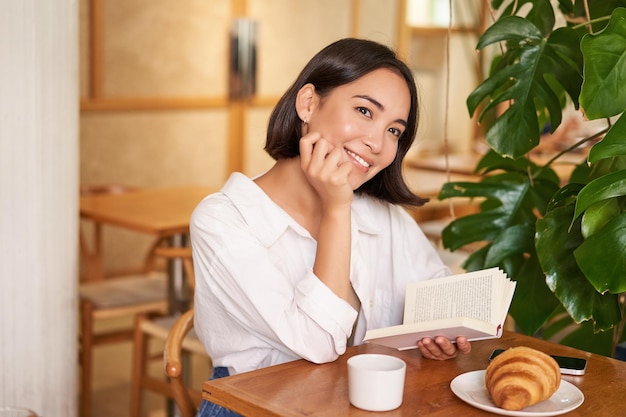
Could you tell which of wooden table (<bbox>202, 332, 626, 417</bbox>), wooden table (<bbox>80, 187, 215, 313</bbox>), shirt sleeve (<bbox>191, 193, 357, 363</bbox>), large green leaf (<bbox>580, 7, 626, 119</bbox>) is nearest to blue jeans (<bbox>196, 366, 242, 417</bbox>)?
shirt sleeve (<bbox>191, 193, 357, 363</bbox>)

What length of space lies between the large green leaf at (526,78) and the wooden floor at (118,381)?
2147 mm

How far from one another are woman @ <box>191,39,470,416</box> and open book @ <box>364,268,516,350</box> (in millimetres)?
54

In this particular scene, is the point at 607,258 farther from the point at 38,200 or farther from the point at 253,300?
the point at 38,200

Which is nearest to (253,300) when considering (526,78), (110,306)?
(526,78)

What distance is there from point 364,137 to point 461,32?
612 cm

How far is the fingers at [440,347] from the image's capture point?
5.72 ft

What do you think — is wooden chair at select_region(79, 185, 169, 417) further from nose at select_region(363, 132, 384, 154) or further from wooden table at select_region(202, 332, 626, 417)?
wooden table at select_region(202, 332, 626, 417)

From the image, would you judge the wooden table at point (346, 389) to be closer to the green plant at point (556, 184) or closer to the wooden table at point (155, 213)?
the green plant at point (556, 184)

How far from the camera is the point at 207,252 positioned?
184 centimetres

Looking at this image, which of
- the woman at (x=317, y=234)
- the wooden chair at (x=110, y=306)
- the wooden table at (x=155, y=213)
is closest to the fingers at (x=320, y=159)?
the woman at (x=317, y=234)

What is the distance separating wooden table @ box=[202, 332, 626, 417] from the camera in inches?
58.1

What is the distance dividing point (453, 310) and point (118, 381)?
262 centimetres

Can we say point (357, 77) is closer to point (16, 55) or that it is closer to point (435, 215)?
point (16, 55)

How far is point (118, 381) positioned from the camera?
411 centimetres
